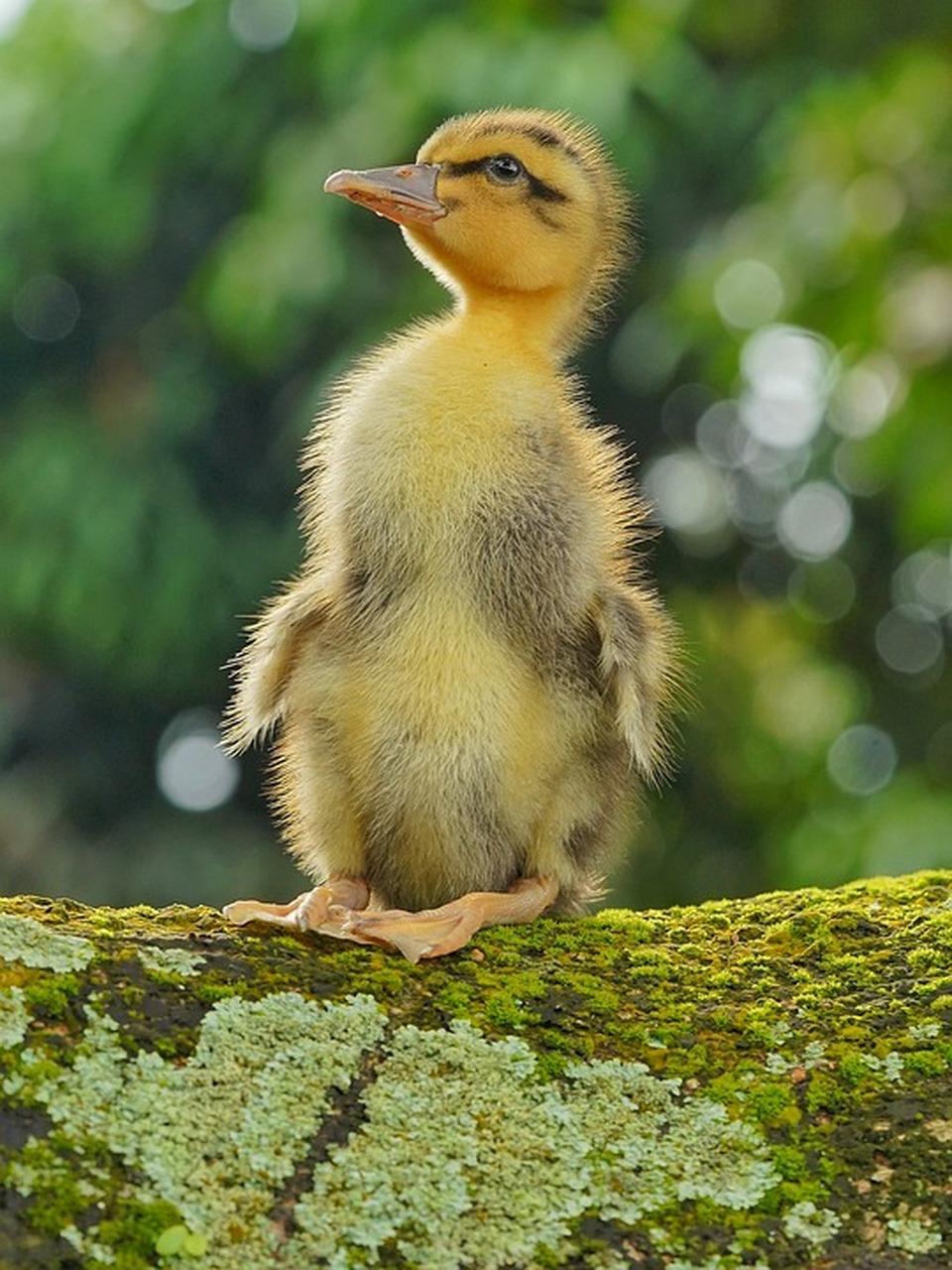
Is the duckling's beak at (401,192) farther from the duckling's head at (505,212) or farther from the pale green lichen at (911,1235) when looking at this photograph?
the pale green lichen at (911,1235)

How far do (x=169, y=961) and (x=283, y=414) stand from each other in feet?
46.1

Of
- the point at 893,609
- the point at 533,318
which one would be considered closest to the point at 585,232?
the point at 533,318

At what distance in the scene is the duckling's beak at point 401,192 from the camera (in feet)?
15.6

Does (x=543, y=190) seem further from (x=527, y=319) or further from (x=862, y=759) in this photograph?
(x=862, y=759)

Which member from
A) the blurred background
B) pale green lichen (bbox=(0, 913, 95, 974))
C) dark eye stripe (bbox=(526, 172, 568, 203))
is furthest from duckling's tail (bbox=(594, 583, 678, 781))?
the blurred background

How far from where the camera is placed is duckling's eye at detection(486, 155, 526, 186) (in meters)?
4.80

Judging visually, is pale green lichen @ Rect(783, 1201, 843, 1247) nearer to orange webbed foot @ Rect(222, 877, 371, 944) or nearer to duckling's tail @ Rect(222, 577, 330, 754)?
orange webbed foot @ Rect(222, 877, 371, 944)

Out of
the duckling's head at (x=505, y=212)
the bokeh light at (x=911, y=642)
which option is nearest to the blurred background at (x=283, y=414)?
the bokeh light at (x=911, y=642)

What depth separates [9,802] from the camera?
16562 millimetres

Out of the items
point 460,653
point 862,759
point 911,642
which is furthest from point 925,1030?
point 911,642

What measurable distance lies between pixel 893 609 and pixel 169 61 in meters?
6.27

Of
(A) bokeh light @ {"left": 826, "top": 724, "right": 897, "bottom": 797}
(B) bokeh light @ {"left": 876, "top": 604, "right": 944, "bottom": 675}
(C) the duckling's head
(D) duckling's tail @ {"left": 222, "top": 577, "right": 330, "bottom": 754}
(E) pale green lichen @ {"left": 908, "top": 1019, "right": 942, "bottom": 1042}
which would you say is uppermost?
(B) bokeh light @ {"left": 876, "top": 604, "right": 944, "bottom": 675}

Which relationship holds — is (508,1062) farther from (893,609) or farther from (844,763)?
(893,609)

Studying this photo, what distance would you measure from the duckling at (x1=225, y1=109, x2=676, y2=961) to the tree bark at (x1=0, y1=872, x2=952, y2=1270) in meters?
0.46
